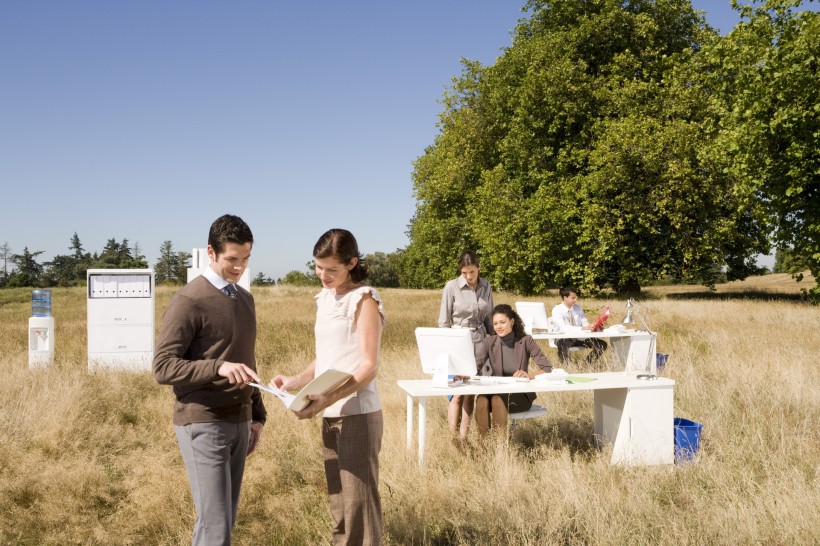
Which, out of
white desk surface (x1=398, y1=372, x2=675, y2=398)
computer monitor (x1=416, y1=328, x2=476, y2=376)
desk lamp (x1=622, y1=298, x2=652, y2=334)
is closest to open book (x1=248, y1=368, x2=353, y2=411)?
white desk surface (x1=398, y1=372, x2=675, y2=398)

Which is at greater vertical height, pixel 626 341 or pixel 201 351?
pixel 201 351

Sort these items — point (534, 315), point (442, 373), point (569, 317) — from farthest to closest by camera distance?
point (534, 315), point (569, 317), point (442, 373)

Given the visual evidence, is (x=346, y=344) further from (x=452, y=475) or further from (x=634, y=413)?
(x=634, y=413)

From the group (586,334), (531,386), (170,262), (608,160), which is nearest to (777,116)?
(608,160)

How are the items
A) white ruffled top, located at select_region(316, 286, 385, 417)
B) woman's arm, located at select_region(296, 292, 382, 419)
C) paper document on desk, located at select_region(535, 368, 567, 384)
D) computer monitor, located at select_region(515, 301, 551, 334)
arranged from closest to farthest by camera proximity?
woman's arm, located at select_region(296, 292, 382, 419) < white ruffled top, located at select_region(316, 286, 385, 417) < paper document on desk, located at select_region(535, 368, 567, 384) < computer monitor, located at select_region(515, 301, 551, 334)

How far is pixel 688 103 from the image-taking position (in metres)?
23.4

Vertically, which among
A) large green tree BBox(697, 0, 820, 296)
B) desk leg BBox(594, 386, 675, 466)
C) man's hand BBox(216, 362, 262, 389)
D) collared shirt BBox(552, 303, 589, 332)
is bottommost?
desk leg BBox(594, 386, 675, 466)

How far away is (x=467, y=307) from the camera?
309 inches

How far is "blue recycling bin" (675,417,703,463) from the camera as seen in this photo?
609cm

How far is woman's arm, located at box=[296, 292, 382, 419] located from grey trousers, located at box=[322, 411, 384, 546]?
188mm

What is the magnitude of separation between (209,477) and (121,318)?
9.46m

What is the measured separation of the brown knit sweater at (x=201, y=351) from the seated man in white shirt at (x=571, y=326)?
9.34 metres

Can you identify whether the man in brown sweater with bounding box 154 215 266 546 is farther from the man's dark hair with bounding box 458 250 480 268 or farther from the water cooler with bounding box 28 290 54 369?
the water cooler with bounding box 28 290 54 369

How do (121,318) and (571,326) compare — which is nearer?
(121,318)
